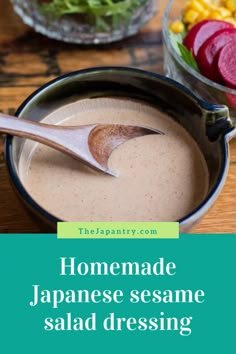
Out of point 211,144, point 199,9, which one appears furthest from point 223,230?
point 199,9

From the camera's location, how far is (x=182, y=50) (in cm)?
123

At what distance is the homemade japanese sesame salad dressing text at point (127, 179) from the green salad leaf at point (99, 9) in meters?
0.32

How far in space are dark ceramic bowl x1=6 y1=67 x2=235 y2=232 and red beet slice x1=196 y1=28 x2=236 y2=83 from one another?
152 millimetres

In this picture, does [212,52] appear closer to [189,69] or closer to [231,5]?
[189,69]

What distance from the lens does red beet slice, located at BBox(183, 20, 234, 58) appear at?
4.06 feet

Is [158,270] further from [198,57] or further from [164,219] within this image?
[198,57]

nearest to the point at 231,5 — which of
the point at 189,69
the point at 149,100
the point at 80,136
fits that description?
the point at 189,69

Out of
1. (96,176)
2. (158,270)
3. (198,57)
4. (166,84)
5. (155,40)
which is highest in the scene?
(155,40)

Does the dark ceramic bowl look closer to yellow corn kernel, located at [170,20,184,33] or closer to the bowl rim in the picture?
the bowl rim

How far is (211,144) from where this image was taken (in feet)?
3.38

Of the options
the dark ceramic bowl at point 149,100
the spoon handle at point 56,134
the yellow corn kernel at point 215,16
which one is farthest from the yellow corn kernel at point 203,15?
the spoon handle at point 56,134

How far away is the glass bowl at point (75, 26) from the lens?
1.37 m

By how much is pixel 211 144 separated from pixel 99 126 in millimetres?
175

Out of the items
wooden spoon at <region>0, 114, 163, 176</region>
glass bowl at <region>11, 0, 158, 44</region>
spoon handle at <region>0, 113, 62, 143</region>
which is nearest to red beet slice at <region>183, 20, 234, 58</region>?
glass bowl at <region>11, 0, 158, 44</region>
